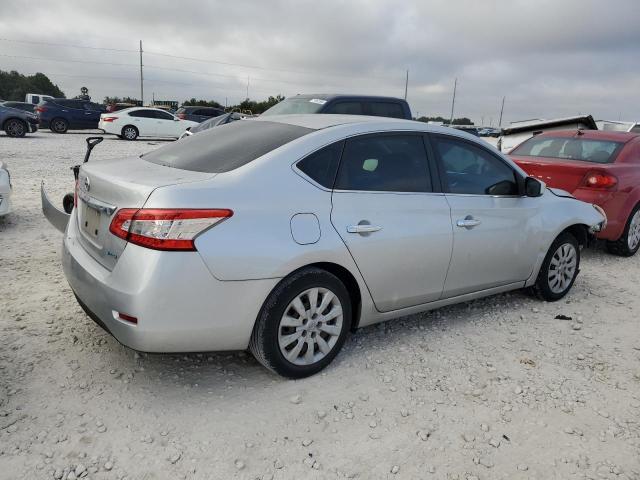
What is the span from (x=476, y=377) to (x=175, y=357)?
1916mm

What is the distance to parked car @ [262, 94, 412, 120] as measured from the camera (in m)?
8.87

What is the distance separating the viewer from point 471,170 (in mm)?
3980

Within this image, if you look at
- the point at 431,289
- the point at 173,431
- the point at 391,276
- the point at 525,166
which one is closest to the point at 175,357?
the point at 173,431

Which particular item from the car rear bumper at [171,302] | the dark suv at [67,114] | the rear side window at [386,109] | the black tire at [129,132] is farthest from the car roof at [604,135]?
the dark suv at [67,114]

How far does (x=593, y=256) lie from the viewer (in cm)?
661

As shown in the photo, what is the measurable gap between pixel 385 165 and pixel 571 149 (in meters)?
4.47

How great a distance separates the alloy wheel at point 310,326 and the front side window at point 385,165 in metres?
0.68

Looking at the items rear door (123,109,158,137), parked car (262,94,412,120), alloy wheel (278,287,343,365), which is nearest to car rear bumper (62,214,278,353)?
alloy wheel (278,287,343,365)

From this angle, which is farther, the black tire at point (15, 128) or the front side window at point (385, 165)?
the black tire at point (15, 128)

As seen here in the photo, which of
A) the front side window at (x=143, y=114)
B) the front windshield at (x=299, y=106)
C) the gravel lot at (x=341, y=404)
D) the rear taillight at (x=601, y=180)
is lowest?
the gravel lot at (x=341, y=404)

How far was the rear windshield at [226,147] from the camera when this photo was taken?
3094 mm

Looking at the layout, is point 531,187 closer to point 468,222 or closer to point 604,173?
point 468,222

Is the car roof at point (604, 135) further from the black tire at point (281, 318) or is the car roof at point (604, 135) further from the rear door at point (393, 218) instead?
the black tire at point (281, 318)

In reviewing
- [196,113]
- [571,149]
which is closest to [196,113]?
[196,113]
